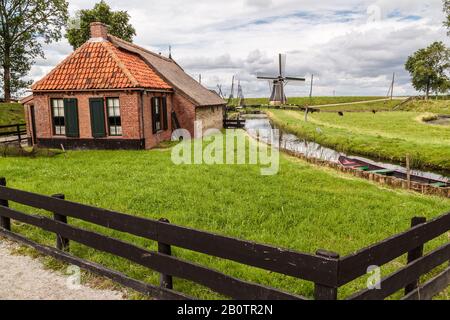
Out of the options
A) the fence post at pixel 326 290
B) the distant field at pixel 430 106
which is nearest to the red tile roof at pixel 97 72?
the fence post at pixel 326 290

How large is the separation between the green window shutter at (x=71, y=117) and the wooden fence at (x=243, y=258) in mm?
14154

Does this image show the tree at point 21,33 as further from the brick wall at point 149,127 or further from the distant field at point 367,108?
the distant field at point 367,108

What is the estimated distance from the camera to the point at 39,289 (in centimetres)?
471

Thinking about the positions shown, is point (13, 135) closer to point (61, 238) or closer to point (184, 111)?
point (184, 111)

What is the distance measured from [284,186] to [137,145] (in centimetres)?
995

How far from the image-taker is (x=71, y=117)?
18594 mm

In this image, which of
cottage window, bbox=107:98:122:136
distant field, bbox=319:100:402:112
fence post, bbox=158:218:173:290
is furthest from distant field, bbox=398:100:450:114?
fence post, bbox=158:218:173:290

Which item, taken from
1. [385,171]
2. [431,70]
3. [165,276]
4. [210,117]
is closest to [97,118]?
[210,117]

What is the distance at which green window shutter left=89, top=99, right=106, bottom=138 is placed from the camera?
1803 centimetres

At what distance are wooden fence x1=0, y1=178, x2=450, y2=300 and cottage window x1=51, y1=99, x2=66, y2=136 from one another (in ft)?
49.1

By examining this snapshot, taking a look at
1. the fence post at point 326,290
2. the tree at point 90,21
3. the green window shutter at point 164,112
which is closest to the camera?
the fence post at point 326,290

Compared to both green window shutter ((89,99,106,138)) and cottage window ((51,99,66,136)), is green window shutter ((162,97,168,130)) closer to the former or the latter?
green window shutter ((89,99,106,138))

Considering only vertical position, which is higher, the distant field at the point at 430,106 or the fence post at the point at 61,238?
the distant field at the point at 430,106

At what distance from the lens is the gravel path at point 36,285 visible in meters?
4.50
